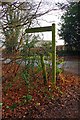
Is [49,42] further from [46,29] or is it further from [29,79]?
[29,79]

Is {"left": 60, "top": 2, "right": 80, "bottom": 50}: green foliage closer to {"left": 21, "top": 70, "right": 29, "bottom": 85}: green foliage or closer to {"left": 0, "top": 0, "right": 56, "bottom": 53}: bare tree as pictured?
{"left": 0, "top": 0, "right": 56, "bottom": 53}: bare tree

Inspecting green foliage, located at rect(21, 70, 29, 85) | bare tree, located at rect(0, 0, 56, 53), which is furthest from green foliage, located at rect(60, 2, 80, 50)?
green foliage, located at rect(21, 70, 29, 85)

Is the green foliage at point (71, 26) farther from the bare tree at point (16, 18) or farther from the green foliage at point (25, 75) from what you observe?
the green foliage at point (25, 75)

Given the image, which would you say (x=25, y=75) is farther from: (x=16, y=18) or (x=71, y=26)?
(x=71, y=26)

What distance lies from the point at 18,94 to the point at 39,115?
0.27 m

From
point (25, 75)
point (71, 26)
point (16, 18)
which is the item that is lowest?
point (25, 75)

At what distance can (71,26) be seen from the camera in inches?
79.2

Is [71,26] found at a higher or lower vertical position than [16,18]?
lower

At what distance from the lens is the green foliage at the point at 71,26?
1.89 metres

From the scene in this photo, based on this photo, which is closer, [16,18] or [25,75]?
[16,18]

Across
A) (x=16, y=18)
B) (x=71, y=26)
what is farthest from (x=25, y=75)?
(x=71, y=26)

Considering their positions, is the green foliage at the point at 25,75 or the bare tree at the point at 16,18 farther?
the green foliage at the point at 25,75

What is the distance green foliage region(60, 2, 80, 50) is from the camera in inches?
74.4

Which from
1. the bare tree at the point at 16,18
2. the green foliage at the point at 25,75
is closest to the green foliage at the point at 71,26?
the bare tree at the point at 16,18
